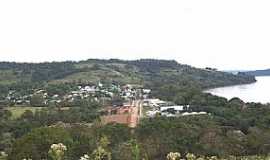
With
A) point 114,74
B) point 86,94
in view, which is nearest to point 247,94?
point 114,74

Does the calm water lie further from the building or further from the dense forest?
the building

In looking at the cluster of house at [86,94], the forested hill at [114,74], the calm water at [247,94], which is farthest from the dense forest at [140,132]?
the calm water at [247,94]

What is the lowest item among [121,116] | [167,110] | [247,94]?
[247,94]

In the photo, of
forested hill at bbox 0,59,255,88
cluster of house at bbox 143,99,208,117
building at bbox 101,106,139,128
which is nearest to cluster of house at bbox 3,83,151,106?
forested hill at bbox 0,59,255,88

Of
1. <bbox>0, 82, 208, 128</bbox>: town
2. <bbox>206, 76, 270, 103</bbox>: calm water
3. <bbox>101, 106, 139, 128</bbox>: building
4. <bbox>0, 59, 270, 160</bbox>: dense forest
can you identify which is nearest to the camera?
<bbox>0, 59, 270, 160</bbox>: dense forest

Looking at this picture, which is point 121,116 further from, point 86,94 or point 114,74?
point 114,74

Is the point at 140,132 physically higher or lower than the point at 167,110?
higher

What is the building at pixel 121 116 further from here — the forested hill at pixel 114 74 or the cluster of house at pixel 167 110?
the forested hill at pixel 114 74

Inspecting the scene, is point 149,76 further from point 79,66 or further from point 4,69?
point 4,69

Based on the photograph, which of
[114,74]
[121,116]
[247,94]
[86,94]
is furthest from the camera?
[114,74]
